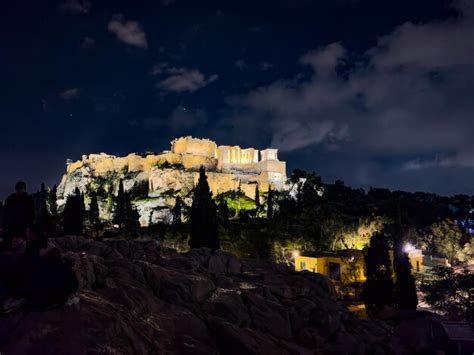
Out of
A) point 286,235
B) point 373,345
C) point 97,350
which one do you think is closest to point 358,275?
point 286,235

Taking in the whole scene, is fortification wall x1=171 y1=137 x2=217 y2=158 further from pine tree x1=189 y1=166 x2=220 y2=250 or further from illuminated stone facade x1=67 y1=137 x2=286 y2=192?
pine tree x1=189 y1=166 x2=220 y2=250

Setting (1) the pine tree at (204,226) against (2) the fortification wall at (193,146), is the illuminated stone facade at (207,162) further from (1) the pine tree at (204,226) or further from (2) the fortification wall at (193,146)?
(1) the pine tree at (204,226)

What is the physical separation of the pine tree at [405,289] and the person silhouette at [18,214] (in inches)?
1027

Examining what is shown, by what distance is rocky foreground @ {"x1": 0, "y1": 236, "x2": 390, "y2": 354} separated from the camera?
317 inches

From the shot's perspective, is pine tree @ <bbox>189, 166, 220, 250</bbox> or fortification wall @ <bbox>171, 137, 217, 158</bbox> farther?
fortification wall @ <bbox>171, 137, 217, 158</bbox>

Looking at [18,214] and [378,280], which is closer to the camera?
[18,214]

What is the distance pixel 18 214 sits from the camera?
8344 millimetres

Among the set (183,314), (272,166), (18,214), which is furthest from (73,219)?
(272,166)

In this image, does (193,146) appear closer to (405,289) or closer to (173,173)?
(173,173)

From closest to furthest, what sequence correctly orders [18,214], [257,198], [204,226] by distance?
[18,214]
[204,226]
[257,198]

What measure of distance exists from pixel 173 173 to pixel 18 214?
6875 cm

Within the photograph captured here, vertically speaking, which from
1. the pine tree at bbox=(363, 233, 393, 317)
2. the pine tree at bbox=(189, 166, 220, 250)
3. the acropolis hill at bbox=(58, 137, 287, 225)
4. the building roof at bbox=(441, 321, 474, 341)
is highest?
the acropolis hill at bbox=(58, 137, 287, 225)

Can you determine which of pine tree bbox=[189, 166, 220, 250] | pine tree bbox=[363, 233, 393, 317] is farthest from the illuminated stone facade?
pine tree bbox=[363, 233, 393, 317]

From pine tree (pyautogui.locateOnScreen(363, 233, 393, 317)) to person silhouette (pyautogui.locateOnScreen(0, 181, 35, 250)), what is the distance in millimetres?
25052
